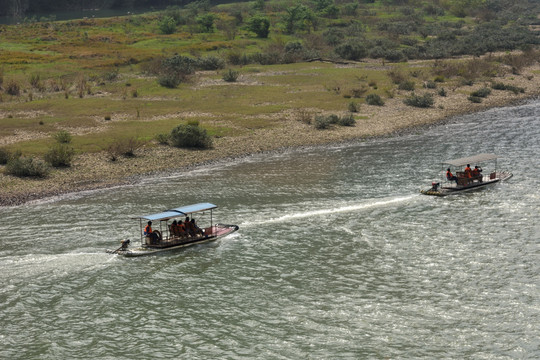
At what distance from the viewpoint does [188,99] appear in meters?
78.5

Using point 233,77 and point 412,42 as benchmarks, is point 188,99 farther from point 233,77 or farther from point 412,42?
point 412,42

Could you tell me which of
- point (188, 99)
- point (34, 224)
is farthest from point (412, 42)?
point (34, 224)

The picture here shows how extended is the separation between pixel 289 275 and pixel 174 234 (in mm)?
8681

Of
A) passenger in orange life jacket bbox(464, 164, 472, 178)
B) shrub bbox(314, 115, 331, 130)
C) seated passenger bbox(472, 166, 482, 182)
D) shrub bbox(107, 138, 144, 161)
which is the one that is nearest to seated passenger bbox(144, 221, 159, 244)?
shrub bbox(107, 138, 144, 161)

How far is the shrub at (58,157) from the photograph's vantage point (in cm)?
5209

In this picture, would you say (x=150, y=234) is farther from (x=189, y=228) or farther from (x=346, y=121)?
(x=346, y=121)

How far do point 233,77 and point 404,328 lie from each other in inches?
2695

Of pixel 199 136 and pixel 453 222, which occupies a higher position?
pixel 199 136

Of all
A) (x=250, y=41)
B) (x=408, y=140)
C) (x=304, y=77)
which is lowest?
(x=408, y=140)

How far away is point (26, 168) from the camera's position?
49500mm

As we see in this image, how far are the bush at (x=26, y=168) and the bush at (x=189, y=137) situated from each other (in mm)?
13052

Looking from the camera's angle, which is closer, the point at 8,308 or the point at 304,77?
the point at 8,308

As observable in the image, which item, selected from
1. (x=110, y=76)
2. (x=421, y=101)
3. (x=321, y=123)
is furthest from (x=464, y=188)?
(x=110, y=76)

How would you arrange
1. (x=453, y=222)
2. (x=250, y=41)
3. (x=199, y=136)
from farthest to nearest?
(x=250, y=41) < (x=199, y=136) < (x=453, y=222)
